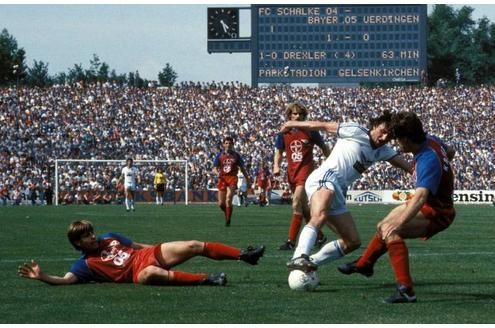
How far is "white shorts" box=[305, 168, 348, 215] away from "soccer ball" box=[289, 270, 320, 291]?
883 millimetres

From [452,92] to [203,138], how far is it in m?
17.0

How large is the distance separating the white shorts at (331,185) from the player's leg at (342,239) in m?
0.09

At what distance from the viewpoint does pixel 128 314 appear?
9.02 m

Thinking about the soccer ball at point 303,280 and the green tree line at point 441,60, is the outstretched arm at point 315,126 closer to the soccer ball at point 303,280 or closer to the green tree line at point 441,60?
the soccer ball at point 303,280

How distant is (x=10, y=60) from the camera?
380ft

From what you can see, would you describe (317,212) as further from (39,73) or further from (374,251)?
(39,73)

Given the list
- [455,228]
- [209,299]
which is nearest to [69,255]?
[209,299]

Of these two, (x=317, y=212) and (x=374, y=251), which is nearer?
(x=374, y=251)

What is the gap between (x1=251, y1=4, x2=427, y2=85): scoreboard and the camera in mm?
58469

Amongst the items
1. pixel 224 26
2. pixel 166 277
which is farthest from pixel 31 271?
pixel 224 26

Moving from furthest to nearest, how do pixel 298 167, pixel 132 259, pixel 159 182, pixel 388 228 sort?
1. pixel 159 182
2. pixel 298 167
3. pixel 132 259
4. pixel 388 228

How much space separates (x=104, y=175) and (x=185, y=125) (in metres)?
7.87

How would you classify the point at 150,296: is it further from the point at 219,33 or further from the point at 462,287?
the point at 219,33

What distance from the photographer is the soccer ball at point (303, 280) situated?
35.7 feet
